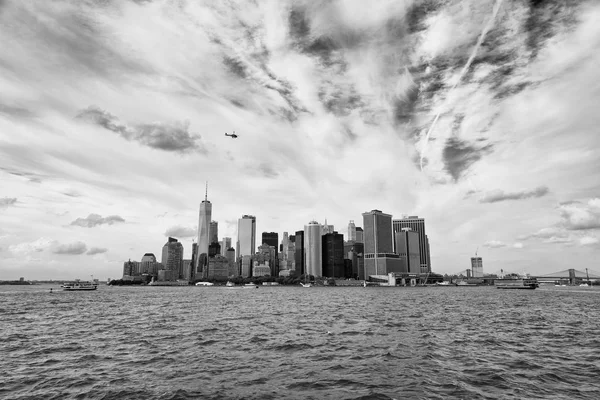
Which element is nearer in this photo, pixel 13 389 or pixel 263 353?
pixel 13 389

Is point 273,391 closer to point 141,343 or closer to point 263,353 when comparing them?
point 263,353

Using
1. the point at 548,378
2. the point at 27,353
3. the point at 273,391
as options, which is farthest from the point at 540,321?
the point at 27,353

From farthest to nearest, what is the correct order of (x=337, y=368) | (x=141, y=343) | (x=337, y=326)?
(x=337, y=326), (x=141, y=343), (x=337, y=368)

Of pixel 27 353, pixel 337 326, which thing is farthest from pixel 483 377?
pixel 27 353

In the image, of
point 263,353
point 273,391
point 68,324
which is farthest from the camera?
point 68,324

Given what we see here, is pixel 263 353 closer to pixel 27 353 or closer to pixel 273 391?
Result: pixel 273 391

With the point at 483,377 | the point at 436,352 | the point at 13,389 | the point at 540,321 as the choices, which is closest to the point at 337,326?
the point at 436,352

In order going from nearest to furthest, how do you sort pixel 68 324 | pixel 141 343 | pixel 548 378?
pixel 548 378 → pixel 141 343 → pixel 68 324

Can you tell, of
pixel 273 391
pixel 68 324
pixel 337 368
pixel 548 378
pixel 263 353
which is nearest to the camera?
pixel 273 391

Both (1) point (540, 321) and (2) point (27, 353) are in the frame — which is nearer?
(2) point (27, 353)
